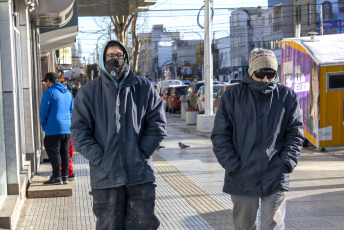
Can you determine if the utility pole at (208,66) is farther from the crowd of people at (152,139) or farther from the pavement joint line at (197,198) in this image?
the crowd of people at (152,139)

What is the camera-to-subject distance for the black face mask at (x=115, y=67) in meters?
4.45

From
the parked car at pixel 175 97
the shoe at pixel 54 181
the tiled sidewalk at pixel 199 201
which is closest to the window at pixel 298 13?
the parked car at pixel 175 97

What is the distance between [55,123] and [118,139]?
14.3 feet

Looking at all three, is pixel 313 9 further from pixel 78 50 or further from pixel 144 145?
pixel 144 145

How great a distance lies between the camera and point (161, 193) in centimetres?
A: 855

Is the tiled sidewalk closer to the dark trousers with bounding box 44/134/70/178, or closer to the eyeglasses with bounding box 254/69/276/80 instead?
the dark trousers with bounding box 44/134/70/178

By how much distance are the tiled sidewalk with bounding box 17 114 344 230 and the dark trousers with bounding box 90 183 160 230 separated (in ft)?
7.16

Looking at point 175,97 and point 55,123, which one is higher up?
point 55,123

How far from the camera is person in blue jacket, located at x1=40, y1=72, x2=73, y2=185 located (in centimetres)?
850

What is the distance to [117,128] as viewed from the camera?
431 centimetres

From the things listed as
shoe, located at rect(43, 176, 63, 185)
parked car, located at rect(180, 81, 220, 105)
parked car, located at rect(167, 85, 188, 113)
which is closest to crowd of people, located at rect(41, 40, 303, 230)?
shoe, located at rect(43, 176, 63, 185)

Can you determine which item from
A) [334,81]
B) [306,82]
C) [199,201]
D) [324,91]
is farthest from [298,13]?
[199,201]

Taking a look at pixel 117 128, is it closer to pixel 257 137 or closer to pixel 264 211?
pixel 257 137

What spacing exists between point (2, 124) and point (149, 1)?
9.86 meters
